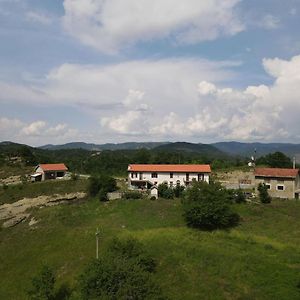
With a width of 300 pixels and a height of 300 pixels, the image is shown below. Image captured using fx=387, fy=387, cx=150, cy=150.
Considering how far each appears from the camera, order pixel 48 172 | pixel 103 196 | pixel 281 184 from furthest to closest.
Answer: pixel 48 172 → pixel 103 196 → pixel 281 184

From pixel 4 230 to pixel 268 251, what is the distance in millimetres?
43612

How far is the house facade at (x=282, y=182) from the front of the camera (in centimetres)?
6838

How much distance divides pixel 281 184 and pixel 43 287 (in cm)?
4584

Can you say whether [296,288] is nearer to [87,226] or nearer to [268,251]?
[268,251]

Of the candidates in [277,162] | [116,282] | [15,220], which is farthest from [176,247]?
[277,162]

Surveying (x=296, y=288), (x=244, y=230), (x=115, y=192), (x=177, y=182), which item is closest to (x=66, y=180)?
(x=115, y=192)

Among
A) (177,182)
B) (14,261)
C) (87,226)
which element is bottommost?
(14,261)

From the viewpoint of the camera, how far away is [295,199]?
67312 mm

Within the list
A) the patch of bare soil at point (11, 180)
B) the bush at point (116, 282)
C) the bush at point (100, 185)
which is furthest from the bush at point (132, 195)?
the patch of bare soil at point (11, 180)

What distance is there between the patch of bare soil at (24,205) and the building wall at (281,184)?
36269 millimetres

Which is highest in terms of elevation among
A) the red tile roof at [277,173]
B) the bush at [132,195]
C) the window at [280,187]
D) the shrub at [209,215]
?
the red tile roof at [277,173]

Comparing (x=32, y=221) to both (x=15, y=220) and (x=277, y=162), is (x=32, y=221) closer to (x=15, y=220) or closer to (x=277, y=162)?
(x=15, y=220)

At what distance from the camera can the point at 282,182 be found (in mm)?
69188

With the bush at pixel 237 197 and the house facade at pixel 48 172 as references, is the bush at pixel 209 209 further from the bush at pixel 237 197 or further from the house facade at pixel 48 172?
the house facade at pixel 48 172
